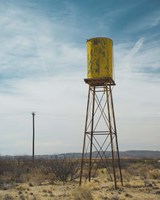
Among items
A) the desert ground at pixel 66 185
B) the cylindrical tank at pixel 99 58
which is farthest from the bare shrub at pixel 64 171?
the cylindrical tank at pixel 99 58

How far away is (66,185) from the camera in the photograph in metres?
22.6

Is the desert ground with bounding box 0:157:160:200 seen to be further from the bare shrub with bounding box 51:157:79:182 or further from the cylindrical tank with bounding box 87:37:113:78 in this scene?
the cylindrical tank with bounding box 87:37:113:78

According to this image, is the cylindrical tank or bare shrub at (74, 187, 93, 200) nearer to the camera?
bare shrub at (74, 187, 93, 200)

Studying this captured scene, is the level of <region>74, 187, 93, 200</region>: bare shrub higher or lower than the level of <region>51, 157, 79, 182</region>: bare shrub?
lower

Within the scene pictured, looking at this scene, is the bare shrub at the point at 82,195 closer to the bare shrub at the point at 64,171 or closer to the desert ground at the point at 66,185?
the desert ground at the point at 66,185

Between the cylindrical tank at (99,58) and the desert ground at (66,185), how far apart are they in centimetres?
609

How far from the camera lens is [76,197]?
15.9 metres

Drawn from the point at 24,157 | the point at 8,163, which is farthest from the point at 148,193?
the point at 24,157

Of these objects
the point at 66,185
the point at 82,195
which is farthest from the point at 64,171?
the point at 82,195

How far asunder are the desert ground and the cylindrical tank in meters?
6.09

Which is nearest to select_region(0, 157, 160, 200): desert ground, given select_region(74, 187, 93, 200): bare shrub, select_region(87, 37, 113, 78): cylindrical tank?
select_region(74, 187, 93, 200): bare shrub

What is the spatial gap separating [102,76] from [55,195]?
671cm

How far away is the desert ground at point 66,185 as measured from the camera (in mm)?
17008

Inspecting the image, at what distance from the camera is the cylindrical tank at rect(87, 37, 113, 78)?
20.1m
